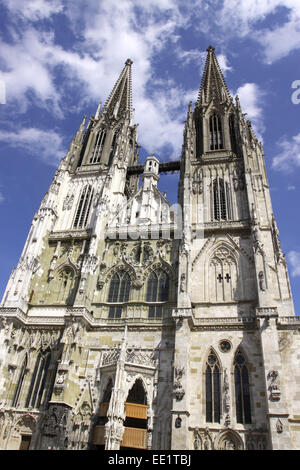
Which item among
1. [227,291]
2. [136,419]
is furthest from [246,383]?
[136,419]

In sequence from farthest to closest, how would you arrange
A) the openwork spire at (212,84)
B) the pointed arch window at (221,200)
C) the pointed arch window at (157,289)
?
1. the openwork spire at (212,84)
2. the pointed arch window at (221,200)
3. the pointed arch window at (157,289)

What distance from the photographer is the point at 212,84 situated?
43.7 meters

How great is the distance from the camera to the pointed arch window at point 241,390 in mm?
19594

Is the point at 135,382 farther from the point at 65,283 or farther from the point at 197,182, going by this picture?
the point at 197,182

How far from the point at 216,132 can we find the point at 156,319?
22202 mm

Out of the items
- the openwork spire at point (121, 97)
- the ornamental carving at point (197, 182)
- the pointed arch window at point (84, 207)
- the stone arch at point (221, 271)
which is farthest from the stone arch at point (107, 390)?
the openwork spire at point (121, 97)

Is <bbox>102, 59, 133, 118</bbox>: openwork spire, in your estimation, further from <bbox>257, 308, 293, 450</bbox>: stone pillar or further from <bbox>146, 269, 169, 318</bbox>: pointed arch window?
<bbox>257, 308, 293, 450</bbox>: stone pillar

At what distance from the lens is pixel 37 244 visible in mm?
28938

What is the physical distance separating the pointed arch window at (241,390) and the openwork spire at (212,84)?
29.4 meters

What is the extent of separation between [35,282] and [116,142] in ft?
60.1

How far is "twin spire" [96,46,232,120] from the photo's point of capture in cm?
4128

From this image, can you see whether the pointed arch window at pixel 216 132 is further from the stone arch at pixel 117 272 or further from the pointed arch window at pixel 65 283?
the pointed arch window at pixel 65 283
